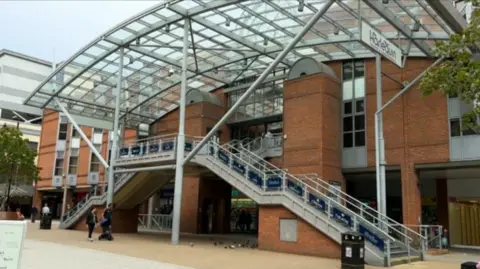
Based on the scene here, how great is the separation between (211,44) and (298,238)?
1208 cm

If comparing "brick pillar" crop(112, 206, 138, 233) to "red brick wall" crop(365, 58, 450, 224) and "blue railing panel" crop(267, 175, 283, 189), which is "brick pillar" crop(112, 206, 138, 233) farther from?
"red brick wall" crop(365, 58, 450, 224)

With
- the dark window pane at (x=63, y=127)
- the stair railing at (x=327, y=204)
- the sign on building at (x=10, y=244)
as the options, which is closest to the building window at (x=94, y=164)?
the dark window pane at (x=63, y=127)

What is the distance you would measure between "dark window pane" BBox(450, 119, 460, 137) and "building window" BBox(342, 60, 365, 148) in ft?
14.0

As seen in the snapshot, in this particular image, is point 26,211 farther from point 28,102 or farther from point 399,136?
point 399,136

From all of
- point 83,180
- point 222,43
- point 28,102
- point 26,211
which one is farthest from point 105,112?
point 26,211

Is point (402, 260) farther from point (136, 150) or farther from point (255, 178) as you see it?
point (136, 150)

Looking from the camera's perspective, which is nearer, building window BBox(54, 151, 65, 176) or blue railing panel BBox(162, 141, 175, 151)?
blue railing panel BBox(162, 141, 175, 151)

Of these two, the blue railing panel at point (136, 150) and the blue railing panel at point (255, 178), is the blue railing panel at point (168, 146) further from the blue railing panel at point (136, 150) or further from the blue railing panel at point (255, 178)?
the blue railing panel at point (255, 178)

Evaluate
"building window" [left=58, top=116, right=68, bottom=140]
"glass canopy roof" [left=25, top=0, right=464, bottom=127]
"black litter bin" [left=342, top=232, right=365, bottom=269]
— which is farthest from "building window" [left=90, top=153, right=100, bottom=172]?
"black litter bin" [left=342, top=232, right=365, bottom=269]

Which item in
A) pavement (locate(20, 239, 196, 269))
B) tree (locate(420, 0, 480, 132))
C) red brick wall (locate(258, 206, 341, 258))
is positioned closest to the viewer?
tree (locate(420, 0, 480, 132))

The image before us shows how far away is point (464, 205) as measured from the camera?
24.3m

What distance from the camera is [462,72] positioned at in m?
10.3

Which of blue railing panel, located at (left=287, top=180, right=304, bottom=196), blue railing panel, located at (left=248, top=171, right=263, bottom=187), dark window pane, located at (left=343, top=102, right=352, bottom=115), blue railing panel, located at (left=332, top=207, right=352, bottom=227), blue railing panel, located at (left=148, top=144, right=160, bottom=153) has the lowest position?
blue railing panel, located at (left=332, top=207, right=352, bottom=227)

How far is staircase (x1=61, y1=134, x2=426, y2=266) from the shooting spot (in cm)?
1439
